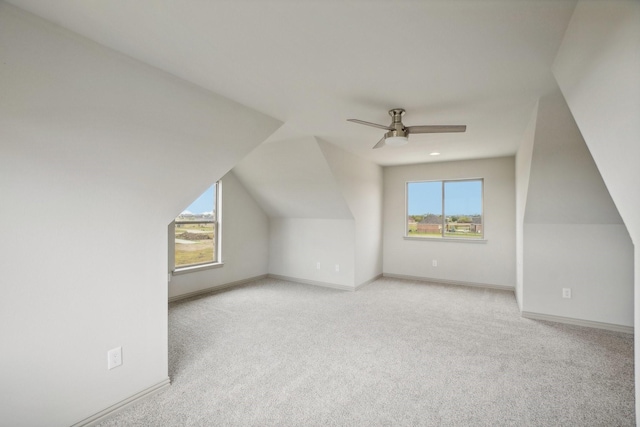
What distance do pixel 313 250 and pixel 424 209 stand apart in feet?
7.37

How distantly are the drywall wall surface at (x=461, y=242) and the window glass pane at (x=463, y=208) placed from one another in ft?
0.51

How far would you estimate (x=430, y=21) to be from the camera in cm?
153

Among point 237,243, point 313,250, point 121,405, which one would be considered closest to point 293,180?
point 313,250

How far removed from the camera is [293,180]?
468 cm

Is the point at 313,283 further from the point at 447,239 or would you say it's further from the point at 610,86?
the point at 610,86

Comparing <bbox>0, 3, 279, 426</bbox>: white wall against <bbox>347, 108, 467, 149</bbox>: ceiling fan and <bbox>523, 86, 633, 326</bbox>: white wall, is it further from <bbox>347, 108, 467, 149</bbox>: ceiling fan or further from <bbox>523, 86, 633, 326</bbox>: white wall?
<bbox>523, 86, 633, 326</bbox>: white wall

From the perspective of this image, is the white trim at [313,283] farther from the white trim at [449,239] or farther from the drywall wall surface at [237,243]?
the white trim at [449,239]

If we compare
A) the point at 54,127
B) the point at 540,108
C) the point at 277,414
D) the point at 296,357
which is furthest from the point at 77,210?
the point at 540,108

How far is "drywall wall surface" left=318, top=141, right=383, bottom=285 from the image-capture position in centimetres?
442

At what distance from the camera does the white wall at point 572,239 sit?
3021 millimetres

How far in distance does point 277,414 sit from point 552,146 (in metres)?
3.29

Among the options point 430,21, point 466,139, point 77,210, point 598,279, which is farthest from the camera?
point 466,139

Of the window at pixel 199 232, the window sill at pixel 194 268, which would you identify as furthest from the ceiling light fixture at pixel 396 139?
the window sill at pixel 194 268

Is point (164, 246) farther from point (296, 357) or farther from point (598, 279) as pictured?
point (598, 279)
